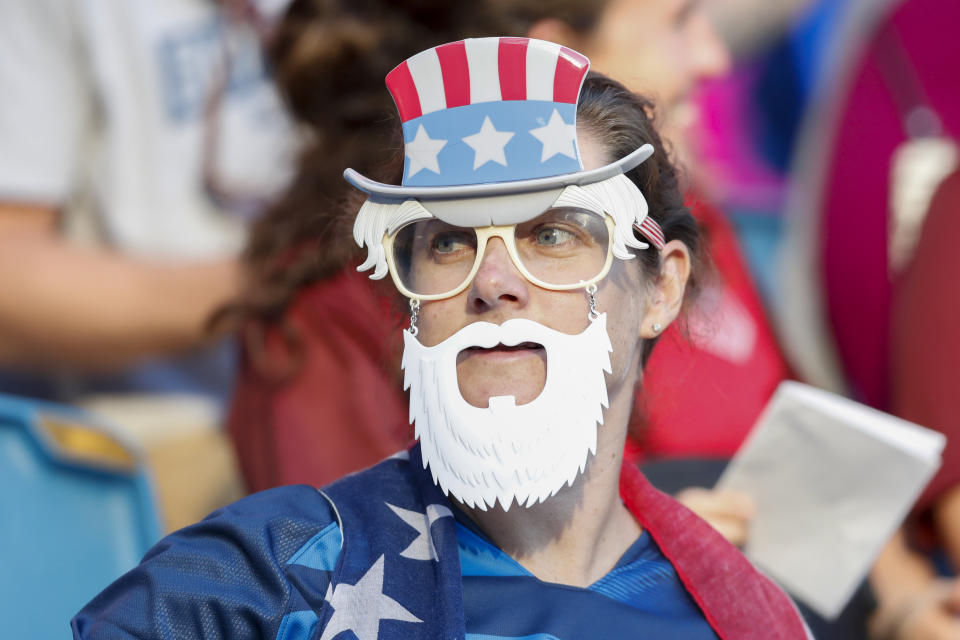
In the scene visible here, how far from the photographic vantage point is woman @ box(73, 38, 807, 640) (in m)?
0.94

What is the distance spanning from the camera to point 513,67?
97cm

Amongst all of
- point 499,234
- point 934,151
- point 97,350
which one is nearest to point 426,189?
point 499,234

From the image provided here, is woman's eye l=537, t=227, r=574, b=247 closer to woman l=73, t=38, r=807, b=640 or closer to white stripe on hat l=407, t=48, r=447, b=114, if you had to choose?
woman l=73, t=38, r=807, b=640

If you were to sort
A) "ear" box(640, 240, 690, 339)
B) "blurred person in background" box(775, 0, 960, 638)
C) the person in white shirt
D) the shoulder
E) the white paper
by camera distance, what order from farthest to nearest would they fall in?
"blurred person in background" box(775, 0, 960, 638)
the person in white shirt
the white paper
"ear" box(640, 240, 690, 339)
the shoulder

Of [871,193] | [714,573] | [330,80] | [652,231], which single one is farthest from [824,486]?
[871,193]

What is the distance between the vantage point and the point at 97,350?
1938mm

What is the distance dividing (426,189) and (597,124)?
0.65 ft

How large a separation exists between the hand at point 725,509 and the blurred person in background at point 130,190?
860 mm

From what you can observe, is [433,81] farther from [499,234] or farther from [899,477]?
[899,477]

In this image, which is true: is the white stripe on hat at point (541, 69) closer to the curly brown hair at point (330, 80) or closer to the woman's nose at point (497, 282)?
the woman's nose at point (497, 282)

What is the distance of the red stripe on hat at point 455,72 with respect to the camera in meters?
0.97

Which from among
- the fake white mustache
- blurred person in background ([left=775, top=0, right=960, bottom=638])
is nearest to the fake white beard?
the fake white mustache

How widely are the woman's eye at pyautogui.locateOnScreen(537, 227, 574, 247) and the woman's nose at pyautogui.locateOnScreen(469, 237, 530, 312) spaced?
0.04 meters

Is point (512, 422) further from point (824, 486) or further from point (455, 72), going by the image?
point (824, 486)
